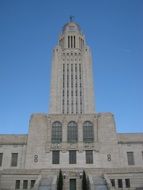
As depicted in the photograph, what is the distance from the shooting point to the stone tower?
2741 inches

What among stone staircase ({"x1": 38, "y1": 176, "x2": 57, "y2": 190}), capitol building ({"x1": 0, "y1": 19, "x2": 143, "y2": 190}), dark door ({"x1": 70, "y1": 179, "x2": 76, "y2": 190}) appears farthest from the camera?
capitol building ({"x1": 0, "y1": 19, "x2": 143, "y2": 190})

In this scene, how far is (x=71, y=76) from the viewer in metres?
74.4

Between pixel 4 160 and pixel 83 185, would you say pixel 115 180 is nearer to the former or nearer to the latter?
pixel 83 185

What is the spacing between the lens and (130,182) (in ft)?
134

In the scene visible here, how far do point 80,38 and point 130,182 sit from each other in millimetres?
53427

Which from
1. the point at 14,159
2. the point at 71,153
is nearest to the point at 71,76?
the point at 71,153

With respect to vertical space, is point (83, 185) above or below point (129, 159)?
below


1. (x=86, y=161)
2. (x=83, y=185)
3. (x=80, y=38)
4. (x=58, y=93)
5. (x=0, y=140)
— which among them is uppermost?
(x=80, y=38)

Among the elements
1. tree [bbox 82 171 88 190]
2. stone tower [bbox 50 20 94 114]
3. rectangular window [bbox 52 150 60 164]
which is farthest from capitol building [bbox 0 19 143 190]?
stone tower [bbox 50 20 94 114]

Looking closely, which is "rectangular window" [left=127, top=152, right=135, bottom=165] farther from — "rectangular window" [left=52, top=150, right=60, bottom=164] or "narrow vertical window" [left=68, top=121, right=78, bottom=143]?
"rectangular window" [left=52, top=150, right=60, bottom=164]

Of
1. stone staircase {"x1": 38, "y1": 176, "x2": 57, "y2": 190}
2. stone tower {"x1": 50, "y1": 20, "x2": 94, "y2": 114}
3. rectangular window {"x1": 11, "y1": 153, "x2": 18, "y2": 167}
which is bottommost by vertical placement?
stone staircase {"x1": 38, "y1": 176, "x2": 57, "y2": 190}

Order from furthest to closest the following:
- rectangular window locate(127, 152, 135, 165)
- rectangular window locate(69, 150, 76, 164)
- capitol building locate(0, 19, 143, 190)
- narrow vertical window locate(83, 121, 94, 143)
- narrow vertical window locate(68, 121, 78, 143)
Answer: rectangular window locate(127, 152, 135, 165)
narrow vertical window locate(83, 121, 94, 143)
narrow vertical window locate(68, 121, 78, 143)
rectangular window locate(69, 150, 76, 164)
capitol building locate(0, 19, 143, 190)

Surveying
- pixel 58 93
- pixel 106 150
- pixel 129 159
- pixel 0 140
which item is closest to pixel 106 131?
pixel 106 150

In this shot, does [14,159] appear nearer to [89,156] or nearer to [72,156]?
[72,156]
